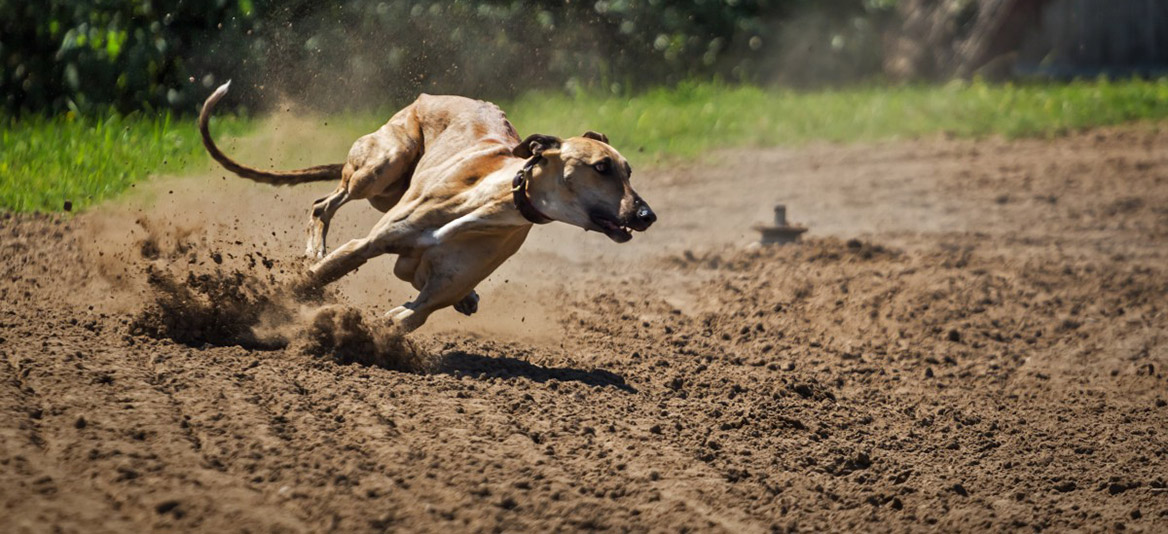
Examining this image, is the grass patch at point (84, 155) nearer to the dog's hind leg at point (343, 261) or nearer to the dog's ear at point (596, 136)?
the dog's hind leg at point (343, 261)

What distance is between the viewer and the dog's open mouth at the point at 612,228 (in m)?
5.90

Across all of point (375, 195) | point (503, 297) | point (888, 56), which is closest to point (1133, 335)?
point (503, 297)

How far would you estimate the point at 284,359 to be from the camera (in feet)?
19.6

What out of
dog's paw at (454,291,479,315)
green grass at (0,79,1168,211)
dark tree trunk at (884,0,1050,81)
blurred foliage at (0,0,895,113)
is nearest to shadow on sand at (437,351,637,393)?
dog's paw at (454,291,479,315)

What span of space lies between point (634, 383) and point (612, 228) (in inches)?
36.2

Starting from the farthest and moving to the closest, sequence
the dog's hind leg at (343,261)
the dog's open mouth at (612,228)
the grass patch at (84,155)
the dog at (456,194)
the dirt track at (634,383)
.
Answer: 1. the grass patch at (84,155)
2. the dog's hind leg at (343,261)
3. the dog at (456,194)
4. the dog's open mouth at (612,228)
5. the dirt track at (634,383)

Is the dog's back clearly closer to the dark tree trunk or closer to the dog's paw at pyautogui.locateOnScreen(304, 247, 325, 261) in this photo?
the dog's paw at pyautogui.locateOnScreen(304, 247, 325, 261)

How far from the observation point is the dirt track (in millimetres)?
4480

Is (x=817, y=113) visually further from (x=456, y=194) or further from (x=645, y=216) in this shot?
(x=645, y=216)

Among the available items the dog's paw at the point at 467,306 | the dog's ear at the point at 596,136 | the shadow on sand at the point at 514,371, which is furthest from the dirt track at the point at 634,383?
the dog's ear at the point at 596,136

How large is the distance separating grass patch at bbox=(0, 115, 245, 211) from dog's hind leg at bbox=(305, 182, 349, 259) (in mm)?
2388

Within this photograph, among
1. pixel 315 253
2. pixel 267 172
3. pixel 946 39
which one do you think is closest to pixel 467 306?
pixel 315 253

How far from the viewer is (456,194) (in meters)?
6.55

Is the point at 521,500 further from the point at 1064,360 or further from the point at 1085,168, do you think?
the point at 1085,168
